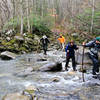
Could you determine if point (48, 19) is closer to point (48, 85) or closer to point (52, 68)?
point (52, 68)

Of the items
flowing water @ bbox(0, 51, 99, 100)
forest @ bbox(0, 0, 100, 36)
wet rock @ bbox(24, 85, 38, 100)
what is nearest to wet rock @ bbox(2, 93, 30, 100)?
wet rock @ bbox(24, 85, 38, 100)

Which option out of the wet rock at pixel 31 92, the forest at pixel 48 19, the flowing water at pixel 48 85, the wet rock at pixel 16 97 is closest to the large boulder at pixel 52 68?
the flowing water at pixel 48 85

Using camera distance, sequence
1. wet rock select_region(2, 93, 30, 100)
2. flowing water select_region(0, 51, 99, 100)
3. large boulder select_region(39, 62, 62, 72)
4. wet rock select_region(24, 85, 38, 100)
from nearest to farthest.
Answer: wet rock select_region(2, 93, 30, 100) → wet rock select_region(24, 85, 38, 100) → flowing water select_region(0, 51, 99, 100) → large boulder select_region(39, 62, 62, 72)

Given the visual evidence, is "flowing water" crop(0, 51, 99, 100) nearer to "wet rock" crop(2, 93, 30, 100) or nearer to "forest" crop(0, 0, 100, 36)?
"wet rock" crop(2, 93, 30, 100)

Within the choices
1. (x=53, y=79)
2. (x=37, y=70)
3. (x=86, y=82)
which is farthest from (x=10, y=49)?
(x=86, y=82)

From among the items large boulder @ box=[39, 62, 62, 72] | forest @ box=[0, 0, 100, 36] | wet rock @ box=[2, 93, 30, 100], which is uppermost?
forest @ box=[0, 0, 100, 36]

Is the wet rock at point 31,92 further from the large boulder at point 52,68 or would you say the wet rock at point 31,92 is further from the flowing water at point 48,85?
the large boulder at point 52,68

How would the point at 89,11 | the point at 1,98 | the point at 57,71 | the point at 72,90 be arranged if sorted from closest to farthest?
the point at 1,98 → the point at 72,90 → the point at 57,71 → the point at 89,11

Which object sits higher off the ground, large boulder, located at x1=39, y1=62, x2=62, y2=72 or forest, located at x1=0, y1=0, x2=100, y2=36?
forest, located at x1=0, y1=0, x2=100, y2=36

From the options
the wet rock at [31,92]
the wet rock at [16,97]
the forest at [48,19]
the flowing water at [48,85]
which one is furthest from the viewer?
the forest at [48,19]

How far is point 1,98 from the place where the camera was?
5.36 metres

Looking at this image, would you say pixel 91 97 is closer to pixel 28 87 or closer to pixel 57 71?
pixel 28 87

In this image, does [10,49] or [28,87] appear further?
[10,49]

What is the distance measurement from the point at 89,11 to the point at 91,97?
58.2 ft
